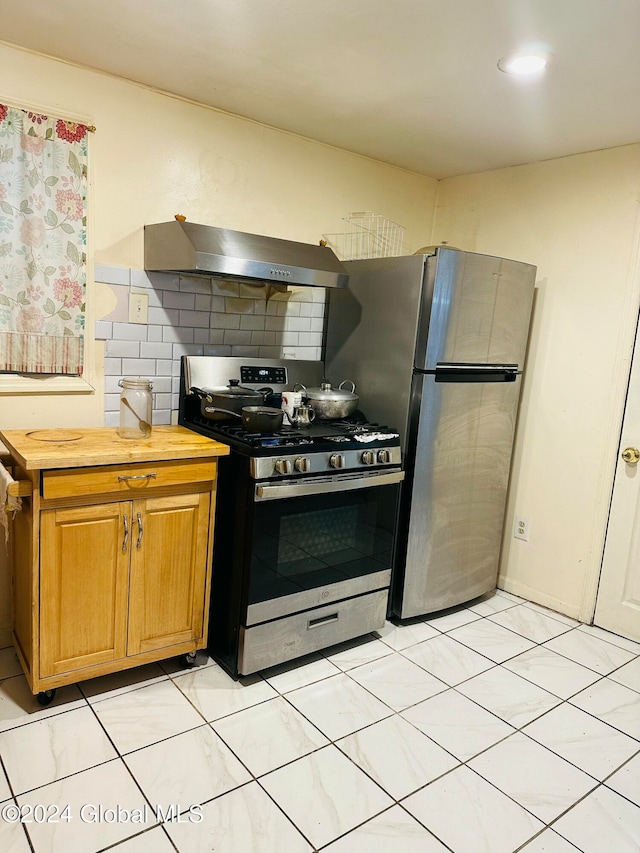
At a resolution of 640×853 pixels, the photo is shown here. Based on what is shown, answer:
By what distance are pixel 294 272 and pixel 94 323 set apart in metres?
0.85

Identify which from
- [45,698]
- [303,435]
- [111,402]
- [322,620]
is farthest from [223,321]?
[45,698]

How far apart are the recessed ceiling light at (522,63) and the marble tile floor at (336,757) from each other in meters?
2.30

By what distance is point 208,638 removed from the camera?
8.18 feet

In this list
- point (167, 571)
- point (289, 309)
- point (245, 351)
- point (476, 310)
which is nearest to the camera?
point (167, 571)

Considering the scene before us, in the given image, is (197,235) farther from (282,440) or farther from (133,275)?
(282,440)

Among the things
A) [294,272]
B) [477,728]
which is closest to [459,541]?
[477,728]

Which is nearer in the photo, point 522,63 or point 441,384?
point 522,63

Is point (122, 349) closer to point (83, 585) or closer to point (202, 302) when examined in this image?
point (202, 302)

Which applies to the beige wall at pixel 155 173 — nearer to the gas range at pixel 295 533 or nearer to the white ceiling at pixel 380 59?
the white ceiling at pixel 380 59

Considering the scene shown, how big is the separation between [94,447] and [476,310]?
173 centimetres

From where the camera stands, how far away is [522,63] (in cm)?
207

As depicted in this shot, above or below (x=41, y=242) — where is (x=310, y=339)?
below

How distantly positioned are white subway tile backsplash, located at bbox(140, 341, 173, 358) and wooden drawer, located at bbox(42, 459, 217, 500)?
26.9 inches

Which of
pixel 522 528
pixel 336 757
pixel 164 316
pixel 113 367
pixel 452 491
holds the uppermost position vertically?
pixel 164 316
